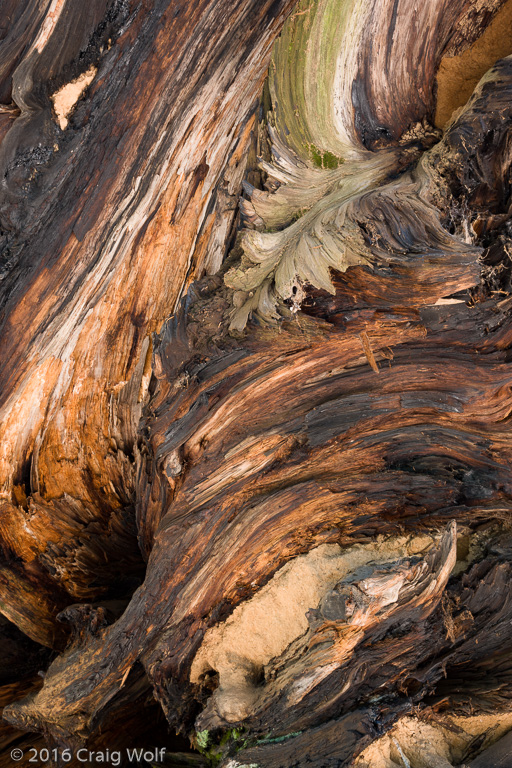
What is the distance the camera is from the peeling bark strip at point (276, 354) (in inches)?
102

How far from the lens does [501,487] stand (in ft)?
9.52

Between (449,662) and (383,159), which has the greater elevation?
(383,159)

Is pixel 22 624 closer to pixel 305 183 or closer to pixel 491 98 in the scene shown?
pixel 305 183

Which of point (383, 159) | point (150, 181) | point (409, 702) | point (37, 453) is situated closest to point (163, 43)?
point (150, 181)

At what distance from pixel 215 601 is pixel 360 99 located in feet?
9.86

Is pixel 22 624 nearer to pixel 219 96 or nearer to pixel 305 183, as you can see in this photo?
pixel 305 183

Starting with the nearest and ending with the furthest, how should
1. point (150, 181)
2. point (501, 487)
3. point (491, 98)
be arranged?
point (491, 98)
point (501, 487)
point (150, 181)

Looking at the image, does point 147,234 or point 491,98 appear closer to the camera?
point 491,98

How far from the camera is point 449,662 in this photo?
2.92m

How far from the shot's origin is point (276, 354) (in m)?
2.73

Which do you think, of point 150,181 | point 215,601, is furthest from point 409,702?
point 150,181

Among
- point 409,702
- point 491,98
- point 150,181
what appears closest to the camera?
point 491,98

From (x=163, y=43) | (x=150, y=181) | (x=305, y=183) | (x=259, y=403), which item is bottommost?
(x=259, y=403)

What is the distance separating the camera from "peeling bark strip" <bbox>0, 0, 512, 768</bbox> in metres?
2.60
